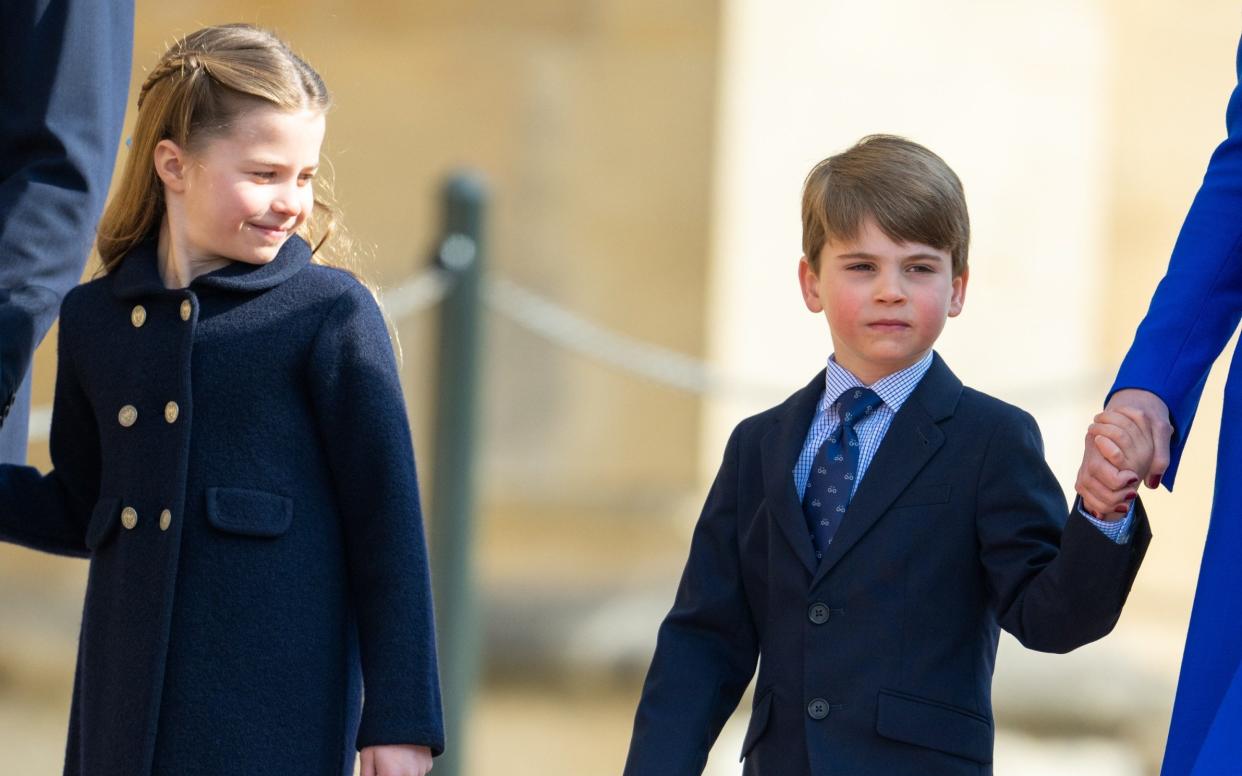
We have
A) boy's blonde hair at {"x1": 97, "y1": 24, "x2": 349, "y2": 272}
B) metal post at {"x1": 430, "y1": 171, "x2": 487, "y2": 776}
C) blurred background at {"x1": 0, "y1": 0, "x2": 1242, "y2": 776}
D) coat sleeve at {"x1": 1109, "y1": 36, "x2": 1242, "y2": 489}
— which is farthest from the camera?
blurred background at {"x1": 0, "y1": 0, "x2": 1242, "y2": 776}

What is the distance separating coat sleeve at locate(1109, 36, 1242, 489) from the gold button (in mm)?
1191

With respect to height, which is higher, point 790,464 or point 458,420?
point 458,420

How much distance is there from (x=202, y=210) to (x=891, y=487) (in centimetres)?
93

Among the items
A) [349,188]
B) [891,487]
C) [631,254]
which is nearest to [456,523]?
[631,254]

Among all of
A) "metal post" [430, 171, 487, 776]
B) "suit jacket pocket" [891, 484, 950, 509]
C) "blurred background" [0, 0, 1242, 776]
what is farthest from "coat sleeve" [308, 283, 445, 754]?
"blurred background" [0, 0, 1242, 776]

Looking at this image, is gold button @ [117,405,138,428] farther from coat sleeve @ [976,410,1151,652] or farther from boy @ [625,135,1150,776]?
coat sleeve @ [976,410,1151,652]

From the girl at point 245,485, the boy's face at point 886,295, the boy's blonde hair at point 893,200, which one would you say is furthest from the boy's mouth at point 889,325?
the girl at point 245,485

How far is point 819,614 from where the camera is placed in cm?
275

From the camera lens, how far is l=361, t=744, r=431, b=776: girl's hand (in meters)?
2.79

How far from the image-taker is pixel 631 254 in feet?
22.8

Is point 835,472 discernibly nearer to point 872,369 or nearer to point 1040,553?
point 872,369

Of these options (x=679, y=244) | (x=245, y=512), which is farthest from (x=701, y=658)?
(x=679, y=244)

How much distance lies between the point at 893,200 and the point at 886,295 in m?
0.12

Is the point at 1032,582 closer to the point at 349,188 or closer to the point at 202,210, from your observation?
the point at 202,210
